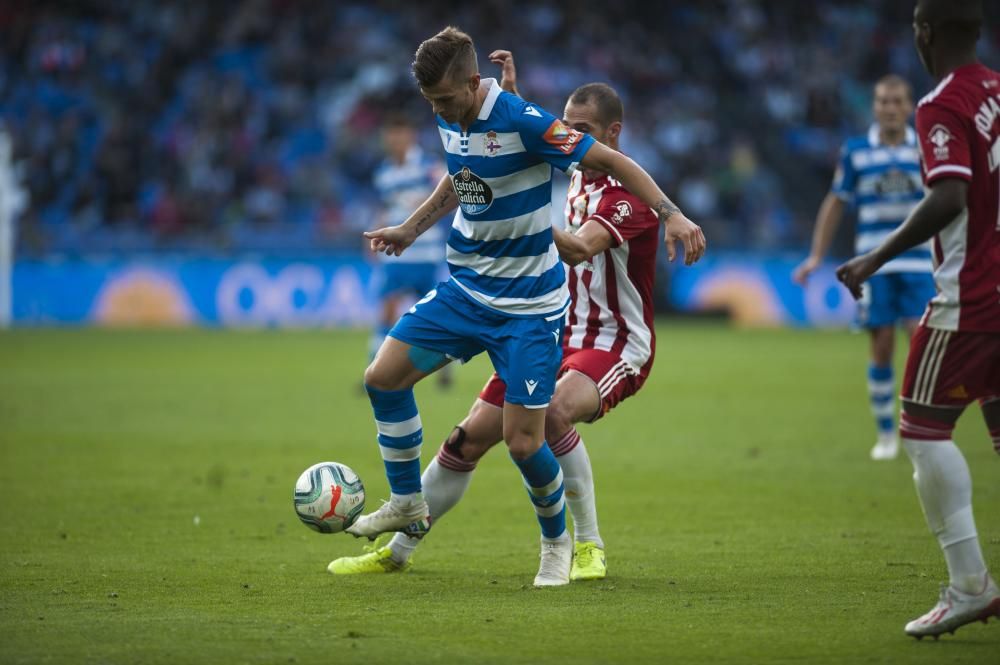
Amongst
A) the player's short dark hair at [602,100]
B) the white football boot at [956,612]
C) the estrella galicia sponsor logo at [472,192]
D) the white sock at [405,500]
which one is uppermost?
the player's short dark hair at [602,100]

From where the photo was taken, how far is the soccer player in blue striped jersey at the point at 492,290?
19.6 feet

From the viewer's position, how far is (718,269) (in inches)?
1056

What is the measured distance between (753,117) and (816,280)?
6584 mm

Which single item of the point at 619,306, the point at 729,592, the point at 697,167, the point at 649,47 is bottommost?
the point at 729,592

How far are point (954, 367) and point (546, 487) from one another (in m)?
2.09

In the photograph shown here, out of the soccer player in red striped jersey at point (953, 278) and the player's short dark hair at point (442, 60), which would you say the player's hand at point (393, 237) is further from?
the soccer player in red striped jersey at point (953, 278)

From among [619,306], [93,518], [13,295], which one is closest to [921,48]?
[619,306]

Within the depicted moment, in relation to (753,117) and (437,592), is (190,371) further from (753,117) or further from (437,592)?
(753,117)

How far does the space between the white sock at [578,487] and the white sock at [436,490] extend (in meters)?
0.49

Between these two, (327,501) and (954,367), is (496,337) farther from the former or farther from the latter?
(954,367)

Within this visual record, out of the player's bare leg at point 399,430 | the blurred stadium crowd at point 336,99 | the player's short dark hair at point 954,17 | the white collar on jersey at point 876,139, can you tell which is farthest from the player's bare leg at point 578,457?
the blurred stadium crowd at point 336,99

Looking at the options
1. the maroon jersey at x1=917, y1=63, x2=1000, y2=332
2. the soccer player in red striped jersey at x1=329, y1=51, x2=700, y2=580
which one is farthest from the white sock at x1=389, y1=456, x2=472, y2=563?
the maroon jersey at x1=917, y1=63, x2=1000, y2=332

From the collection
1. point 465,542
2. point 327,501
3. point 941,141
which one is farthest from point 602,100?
point 465,542

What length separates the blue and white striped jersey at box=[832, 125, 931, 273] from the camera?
10.9 metres
